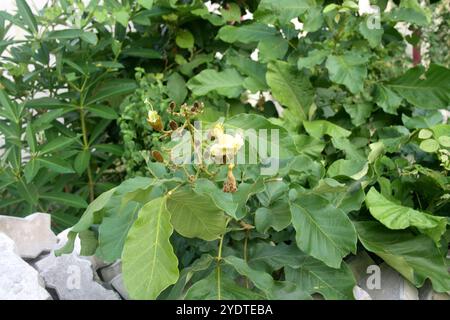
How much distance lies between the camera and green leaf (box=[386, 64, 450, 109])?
2.45 meters

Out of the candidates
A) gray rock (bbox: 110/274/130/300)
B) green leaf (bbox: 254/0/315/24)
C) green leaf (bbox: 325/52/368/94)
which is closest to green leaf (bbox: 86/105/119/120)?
green leaf (bbox: 254/0/315/24)

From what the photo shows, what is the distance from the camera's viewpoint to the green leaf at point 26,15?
8.70 feet

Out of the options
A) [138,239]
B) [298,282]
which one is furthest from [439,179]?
[138,239]

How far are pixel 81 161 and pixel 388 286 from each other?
57.0 inches

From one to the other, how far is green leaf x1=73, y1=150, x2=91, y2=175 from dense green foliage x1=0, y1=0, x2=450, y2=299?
0.01 meters

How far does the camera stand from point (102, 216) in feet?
5.43

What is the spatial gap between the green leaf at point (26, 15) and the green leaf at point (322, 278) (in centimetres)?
158

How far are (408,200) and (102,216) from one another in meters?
0.98

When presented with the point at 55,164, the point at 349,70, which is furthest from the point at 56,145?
the point at 349,70

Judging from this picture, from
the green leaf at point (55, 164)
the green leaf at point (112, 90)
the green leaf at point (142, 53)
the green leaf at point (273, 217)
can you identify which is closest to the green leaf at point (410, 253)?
the green leaf at point (273, 217)

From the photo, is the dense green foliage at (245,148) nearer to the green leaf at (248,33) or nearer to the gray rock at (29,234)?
the green leaf at (248,33)

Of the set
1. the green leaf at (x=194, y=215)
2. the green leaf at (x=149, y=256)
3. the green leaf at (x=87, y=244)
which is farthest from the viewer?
the green leaf at (x=87, y=244)

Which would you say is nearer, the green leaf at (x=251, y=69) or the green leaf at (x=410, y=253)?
the green leaf at (x=410, y=253)
